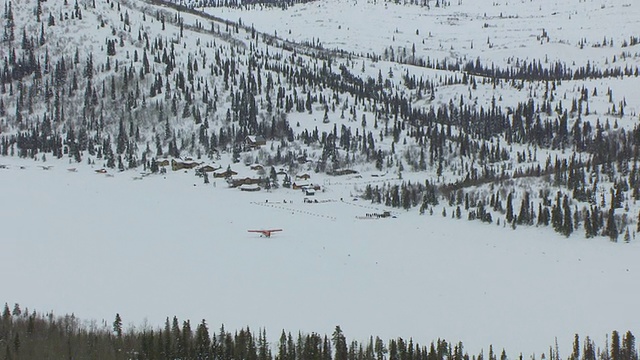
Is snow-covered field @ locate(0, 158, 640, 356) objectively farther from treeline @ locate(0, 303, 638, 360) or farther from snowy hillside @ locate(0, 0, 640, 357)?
treeline @ locate(0, 303, 638, 360)

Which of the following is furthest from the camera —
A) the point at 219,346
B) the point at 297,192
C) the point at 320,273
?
the point at 297,192

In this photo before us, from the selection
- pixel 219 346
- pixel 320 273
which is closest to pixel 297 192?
pixel 320 273

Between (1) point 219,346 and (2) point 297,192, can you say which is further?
(2) point 297,192

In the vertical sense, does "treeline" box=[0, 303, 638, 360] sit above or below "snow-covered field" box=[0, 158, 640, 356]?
above

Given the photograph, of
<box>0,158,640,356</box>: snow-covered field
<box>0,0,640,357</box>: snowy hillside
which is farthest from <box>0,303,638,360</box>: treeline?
<box>0,0,640,357</box>: snowy hillside

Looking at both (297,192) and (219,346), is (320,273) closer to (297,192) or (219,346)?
(219,346)

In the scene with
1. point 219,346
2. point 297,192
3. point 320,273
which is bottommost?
point 297,192

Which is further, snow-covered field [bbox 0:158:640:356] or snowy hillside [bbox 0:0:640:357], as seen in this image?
snowy hillside [bbox 0:0:640:357]

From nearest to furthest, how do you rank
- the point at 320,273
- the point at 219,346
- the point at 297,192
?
1. the point at 219,346
2. the point at 320,273
3. the point at 297,192

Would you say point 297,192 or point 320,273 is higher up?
point 320,273
